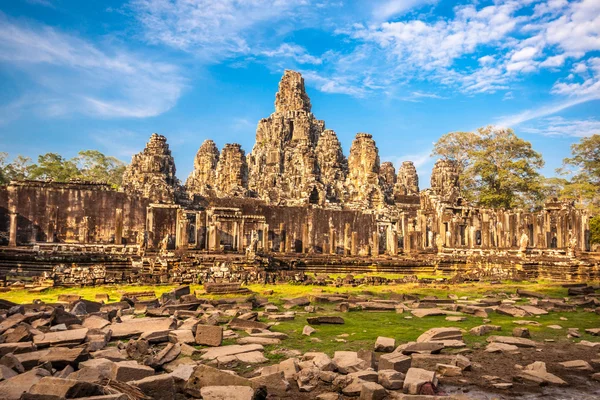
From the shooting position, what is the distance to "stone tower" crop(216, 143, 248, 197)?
155 ft

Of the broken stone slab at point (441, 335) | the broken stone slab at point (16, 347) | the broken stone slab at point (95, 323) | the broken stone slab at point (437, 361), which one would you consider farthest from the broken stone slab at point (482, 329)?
the broken stone slab at point (16, 347)

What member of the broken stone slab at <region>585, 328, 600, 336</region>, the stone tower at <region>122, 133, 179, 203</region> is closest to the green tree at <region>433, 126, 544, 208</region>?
the stone tower at <region>122, 133, 179, 203</region>

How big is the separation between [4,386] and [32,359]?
1.36 m

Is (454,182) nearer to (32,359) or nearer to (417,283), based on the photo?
(417,283)

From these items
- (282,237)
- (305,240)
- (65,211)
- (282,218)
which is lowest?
(305,240)

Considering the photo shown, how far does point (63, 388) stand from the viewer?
4191 mm

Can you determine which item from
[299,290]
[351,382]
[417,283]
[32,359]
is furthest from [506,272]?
[32,359]

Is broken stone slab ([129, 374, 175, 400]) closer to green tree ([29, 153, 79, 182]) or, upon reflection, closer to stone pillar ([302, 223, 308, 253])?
stone pillar ([302, 223, 308, 253])

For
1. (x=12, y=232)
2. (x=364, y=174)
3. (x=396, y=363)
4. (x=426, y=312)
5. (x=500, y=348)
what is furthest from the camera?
(x=364, y=174)

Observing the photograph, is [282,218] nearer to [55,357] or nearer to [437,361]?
[437,361]

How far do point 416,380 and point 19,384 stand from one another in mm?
3962

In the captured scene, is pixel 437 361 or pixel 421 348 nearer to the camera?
pixel 437 361

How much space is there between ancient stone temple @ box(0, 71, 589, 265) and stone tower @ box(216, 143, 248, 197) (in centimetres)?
11

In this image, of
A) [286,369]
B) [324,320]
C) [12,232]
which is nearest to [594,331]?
[324,320]
